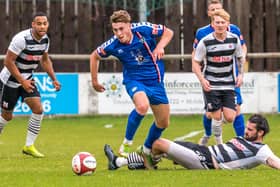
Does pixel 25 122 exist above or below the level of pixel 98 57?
below

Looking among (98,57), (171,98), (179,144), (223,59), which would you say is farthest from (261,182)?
(171,98)

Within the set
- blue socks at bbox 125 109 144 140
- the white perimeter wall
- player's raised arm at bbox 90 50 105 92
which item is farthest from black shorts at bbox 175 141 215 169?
the white perimeter wall

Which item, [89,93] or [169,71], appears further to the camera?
[169,71]

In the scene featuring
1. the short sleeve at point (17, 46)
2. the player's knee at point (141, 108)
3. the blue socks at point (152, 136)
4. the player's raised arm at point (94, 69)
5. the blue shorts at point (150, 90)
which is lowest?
the blue socks at point (152, 136)

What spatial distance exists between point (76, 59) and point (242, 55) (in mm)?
8887

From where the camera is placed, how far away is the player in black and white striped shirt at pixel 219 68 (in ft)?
40.1

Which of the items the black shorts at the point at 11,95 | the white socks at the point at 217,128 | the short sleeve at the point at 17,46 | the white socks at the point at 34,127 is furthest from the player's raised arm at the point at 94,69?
the white socks at the point at 217,128

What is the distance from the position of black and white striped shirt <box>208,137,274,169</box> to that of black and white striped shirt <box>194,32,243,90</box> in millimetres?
2654

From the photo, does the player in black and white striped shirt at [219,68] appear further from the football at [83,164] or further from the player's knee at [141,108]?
the football at [83,164]

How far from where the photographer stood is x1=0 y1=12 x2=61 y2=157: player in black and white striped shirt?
12070 millimetres

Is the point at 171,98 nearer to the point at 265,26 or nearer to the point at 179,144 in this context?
the point at 265,26

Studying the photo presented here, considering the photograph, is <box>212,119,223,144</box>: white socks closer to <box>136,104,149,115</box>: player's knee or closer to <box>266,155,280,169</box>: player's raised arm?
<box>136,104,149,115</box>: player's knee

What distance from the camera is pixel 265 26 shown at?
2217 cm

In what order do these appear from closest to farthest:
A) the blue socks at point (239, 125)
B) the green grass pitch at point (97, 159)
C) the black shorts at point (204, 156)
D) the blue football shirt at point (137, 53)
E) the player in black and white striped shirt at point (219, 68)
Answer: the green grass pitch at point (97, 159), the black shorts at point (204, 156), the blue football shirt at point (137, 53), the player in black and white striped shirt at point (219, 68), the blue socks at point (239, 125)
